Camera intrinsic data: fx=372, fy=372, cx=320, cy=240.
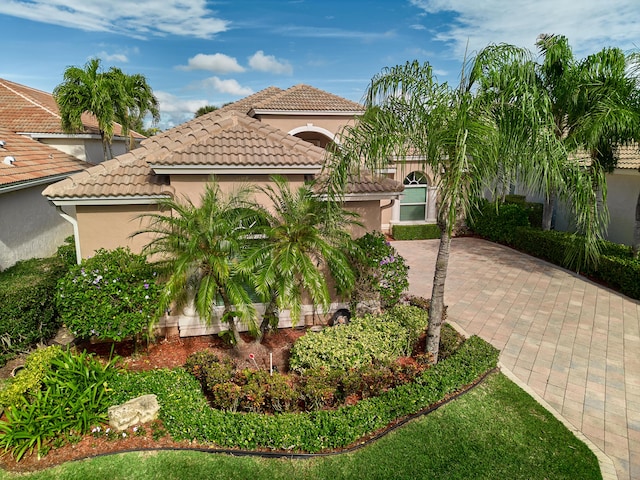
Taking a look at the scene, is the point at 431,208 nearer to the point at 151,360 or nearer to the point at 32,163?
the point at 151,360

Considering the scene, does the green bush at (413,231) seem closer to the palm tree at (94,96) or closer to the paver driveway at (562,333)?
the paver driveway at (562,333)

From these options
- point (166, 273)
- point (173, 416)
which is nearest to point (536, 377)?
point (173, 416)

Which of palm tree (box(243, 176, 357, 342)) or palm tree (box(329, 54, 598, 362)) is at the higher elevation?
palm tree (box(329, 54, 598, 362))

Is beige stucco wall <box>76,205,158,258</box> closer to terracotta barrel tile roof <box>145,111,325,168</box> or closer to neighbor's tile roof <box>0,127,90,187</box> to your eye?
terracotta barrel tile roof <box>145,111,325,168</box>

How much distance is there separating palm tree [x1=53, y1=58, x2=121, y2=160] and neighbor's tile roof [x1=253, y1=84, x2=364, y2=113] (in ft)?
20.5

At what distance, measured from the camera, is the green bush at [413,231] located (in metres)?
20.5

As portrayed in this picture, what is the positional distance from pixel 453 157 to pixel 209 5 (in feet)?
37.7

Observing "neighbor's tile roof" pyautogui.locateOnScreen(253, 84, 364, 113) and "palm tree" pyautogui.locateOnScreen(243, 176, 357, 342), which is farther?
"neighbor's tile roof" pyautogui.locateOnScreen(253, 84, 364, 113)

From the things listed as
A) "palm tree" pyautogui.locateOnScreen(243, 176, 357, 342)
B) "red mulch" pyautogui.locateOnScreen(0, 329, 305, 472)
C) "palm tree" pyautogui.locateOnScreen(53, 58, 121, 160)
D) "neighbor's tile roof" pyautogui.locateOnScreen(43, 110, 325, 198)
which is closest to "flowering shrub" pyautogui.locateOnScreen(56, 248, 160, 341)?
"red mulch" pyautogui.locateOnScreen(0, 329, 305, 472)

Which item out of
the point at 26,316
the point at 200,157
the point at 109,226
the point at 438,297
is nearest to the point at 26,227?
the point at 26,316

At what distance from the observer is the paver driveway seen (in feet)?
22.6

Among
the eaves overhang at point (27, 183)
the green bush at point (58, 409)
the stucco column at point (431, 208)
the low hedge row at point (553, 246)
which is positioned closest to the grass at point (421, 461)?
the green bush at point (58, 409)

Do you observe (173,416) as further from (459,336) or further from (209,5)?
(209,5)

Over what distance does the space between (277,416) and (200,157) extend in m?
5.99
